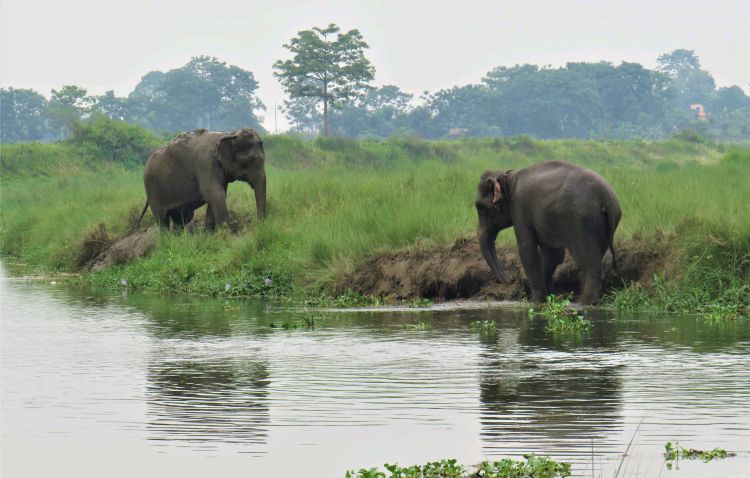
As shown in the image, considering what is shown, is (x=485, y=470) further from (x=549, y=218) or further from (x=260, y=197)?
(x=260, y=197)

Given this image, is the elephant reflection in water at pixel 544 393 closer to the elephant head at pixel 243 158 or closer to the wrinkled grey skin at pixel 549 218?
the wrinkled grey skin at pixel 549 218

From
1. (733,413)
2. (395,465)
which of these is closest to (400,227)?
(733,413)

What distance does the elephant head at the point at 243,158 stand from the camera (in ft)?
69.8

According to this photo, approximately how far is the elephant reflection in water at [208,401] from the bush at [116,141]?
141 feet

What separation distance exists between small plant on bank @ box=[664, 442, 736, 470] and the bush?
46794mm

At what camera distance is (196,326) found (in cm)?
1448

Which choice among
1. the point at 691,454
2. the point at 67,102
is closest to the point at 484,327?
the point at 691,454

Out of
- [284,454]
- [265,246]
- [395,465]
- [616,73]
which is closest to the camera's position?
[395,465]

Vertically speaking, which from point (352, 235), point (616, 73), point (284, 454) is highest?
point (616, 73)

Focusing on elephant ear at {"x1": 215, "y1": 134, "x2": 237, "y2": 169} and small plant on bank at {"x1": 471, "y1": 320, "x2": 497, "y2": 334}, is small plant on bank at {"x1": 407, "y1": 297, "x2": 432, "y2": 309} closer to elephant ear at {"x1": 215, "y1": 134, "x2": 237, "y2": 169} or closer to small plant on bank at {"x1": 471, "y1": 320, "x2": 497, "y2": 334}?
small plant on bank at {"x1": 471, "y1": 320, "x2": 497, "y2": 334}

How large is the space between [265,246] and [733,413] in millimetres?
11328

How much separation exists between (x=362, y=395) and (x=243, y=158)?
40.0 feet

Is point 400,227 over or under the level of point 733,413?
over

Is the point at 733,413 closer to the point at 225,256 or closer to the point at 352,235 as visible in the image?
the point at 352,235
